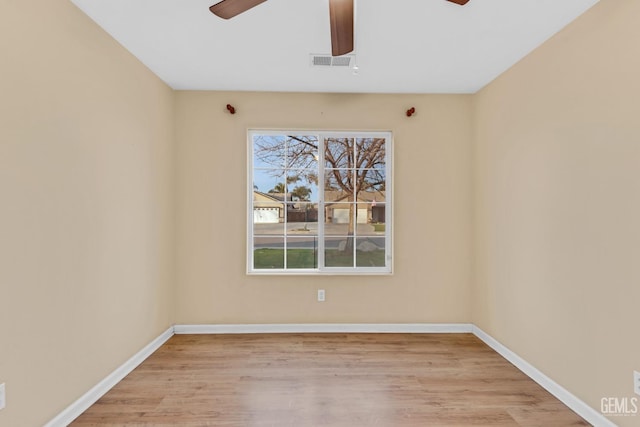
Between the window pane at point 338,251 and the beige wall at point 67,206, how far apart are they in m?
1.68

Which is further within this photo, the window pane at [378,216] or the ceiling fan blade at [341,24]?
the window pane at [378,216]

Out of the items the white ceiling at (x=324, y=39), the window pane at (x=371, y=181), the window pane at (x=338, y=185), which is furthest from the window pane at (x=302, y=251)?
the white ceiling at (x=324, y=39)

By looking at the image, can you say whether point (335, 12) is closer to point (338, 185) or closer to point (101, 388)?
point (338, 185)

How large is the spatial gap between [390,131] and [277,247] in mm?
1678

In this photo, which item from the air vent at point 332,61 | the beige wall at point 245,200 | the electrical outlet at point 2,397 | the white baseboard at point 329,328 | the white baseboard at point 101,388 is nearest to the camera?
the electrical outlet at point 2,397

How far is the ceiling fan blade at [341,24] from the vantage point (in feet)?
5.31

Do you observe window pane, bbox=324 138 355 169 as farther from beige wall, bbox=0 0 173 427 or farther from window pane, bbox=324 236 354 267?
beige wall, bbox=0 0 173 427

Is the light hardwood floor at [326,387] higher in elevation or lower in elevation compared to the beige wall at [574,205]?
lower

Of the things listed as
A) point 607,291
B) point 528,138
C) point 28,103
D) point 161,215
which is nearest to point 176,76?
point 161,215

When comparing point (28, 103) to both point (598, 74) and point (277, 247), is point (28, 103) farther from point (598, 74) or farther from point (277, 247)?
point (598, 74)

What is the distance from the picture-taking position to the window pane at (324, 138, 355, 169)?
3.53 m

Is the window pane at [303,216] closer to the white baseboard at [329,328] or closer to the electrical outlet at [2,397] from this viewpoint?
the white baseboard at [329,328]

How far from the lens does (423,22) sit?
2.17 metres

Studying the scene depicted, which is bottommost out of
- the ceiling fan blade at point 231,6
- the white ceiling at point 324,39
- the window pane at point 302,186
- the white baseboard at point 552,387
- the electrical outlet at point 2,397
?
the white baseboard at point 552,387
